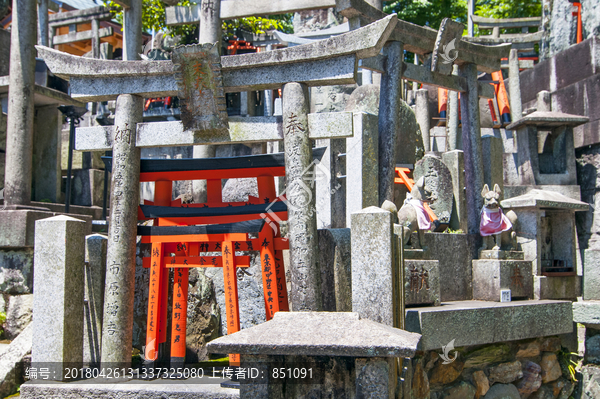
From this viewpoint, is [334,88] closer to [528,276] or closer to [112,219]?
[528,276]

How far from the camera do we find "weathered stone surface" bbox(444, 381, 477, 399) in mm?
6792

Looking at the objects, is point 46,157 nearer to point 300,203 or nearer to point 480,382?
point 300,203

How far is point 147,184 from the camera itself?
545 inches

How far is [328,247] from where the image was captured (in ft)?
19.5

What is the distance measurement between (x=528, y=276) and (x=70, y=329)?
707 centimetres

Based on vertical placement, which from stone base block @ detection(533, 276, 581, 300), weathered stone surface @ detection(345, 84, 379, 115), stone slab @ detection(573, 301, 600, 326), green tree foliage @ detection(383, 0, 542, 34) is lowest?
stone slab @ detection(573, 301, 600, 326)

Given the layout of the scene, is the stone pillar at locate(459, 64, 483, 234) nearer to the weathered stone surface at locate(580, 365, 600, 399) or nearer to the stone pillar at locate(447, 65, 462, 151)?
the weathered stone surface at locate(580, 365, 600, 399)

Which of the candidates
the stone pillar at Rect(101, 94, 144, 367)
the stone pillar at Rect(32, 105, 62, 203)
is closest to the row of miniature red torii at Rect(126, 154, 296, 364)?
the stone pillar at Rect(101, 94, 144, 367)

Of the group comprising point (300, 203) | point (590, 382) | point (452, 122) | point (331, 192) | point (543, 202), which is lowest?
point (590, 382)

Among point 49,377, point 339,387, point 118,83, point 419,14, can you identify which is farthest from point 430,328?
point 419,14

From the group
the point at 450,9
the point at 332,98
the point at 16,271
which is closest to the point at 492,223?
the point at 332,98

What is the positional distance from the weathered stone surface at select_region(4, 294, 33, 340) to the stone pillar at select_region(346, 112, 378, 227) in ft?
18.5

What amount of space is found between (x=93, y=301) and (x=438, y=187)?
610 cm

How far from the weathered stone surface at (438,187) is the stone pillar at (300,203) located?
4285mm
